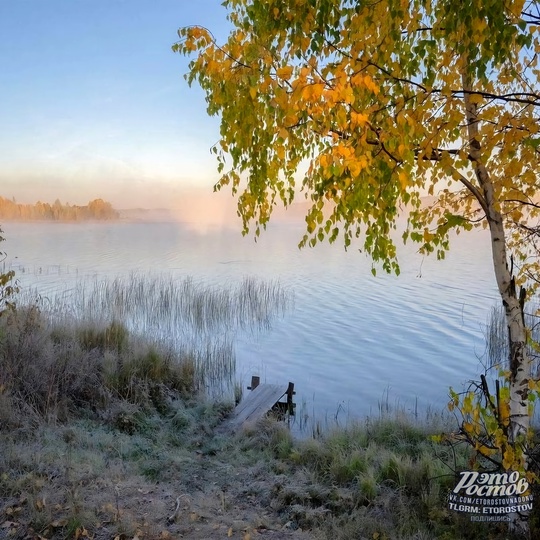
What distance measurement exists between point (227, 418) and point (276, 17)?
623cm

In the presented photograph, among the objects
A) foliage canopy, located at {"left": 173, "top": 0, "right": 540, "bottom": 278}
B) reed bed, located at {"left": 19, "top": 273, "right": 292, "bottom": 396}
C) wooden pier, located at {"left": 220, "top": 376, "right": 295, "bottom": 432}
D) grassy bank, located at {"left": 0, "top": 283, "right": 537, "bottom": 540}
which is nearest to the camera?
foliage canopy, located at {"left": 173, "top": 0, "right": 540, "bottom": 278}

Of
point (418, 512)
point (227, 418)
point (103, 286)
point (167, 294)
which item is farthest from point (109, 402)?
point (103, 286)

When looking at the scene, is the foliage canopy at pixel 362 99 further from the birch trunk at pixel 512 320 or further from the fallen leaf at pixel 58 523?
the fallen leaf at pixel 58 523

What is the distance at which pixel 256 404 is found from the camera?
8.00 meters

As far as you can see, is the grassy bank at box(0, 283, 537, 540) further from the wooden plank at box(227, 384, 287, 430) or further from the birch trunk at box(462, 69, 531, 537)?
the birch trunk at box(462, 69, 531, 537)

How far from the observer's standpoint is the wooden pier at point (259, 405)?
7.47 metres

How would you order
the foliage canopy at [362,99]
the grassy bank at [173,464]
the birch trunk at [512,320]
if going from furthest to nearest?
the grassy bank at [173,464] < the birch trunk at [512,320] < the foliage canopy at [362,99]

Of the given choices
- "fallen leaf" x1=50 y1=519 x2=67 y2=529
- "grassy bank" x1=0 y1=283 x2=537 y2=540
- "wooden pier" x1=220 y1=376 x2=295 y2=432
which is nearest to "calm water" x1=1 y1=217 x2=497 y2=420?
"wooden pier" x1=220 y1=376 x2=295 y2=432

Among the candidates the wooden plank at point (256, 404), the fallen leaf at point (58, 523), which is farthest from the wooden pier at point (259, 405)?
the fallen leaf at point (58, 523)

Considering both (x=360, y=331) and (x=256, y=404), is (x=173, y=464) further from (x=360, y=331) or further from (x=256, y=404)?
(x=360, y=331)

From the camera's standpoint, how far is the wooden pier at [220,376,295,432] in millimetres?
7470

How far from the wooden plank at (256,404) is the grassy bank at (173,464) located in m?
0.29

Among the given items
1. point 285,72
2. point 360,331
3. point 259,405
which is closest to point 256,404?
point 259,405

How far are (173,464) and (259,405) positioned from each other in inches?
91.8
